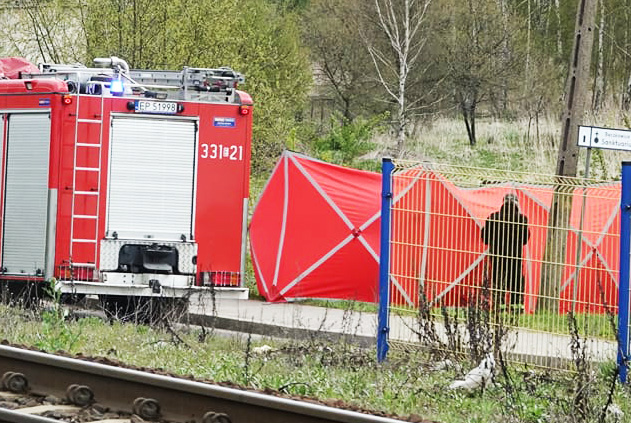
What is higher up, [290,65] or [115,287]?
[290,65]

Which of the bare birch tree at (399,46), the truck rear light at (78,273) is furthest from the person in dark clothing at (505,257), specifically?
the bare birch tree at (399,46)

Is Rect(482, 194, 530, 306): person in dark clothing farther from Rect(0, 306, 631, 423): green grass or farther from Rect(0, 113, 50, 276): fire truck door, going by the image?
Rect(0, 113, 50, 276): fire truck door

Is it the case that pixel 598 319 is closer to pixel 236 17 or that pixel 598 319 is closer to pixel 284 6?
pixel 236 17

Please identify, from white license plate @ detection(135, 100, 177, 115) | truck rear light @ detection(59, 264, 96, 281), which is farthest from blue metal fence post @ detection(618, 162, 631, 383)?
truck rear light @ detection(59, 264, 96, 281)

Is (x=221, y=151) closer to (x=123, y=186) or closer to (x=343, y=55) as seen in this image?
(x=123, y=186)

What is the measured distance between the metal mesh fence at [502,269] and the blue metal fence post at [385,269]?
8 cm

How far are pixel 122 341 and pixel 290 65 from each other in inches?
1185

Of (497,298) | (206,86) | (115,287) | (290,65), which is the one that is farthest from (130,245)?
(290,65)

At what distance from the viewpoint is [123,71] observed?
16656 mm

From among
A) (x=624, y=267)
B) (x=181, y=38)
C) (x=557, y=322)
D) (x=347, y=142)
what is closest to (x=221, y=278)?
(x=557, y=322)

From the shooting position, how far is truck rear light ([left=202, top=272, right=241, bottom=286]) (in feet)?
49.5

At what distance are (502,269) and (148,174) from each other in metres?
5.79

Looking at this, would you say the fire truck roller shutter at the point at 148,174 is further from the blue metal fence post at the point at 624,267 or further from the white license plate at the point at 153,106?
the blue metal fence post at the point at 624,267

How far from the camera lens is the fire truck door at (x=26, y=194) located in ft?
49.1
